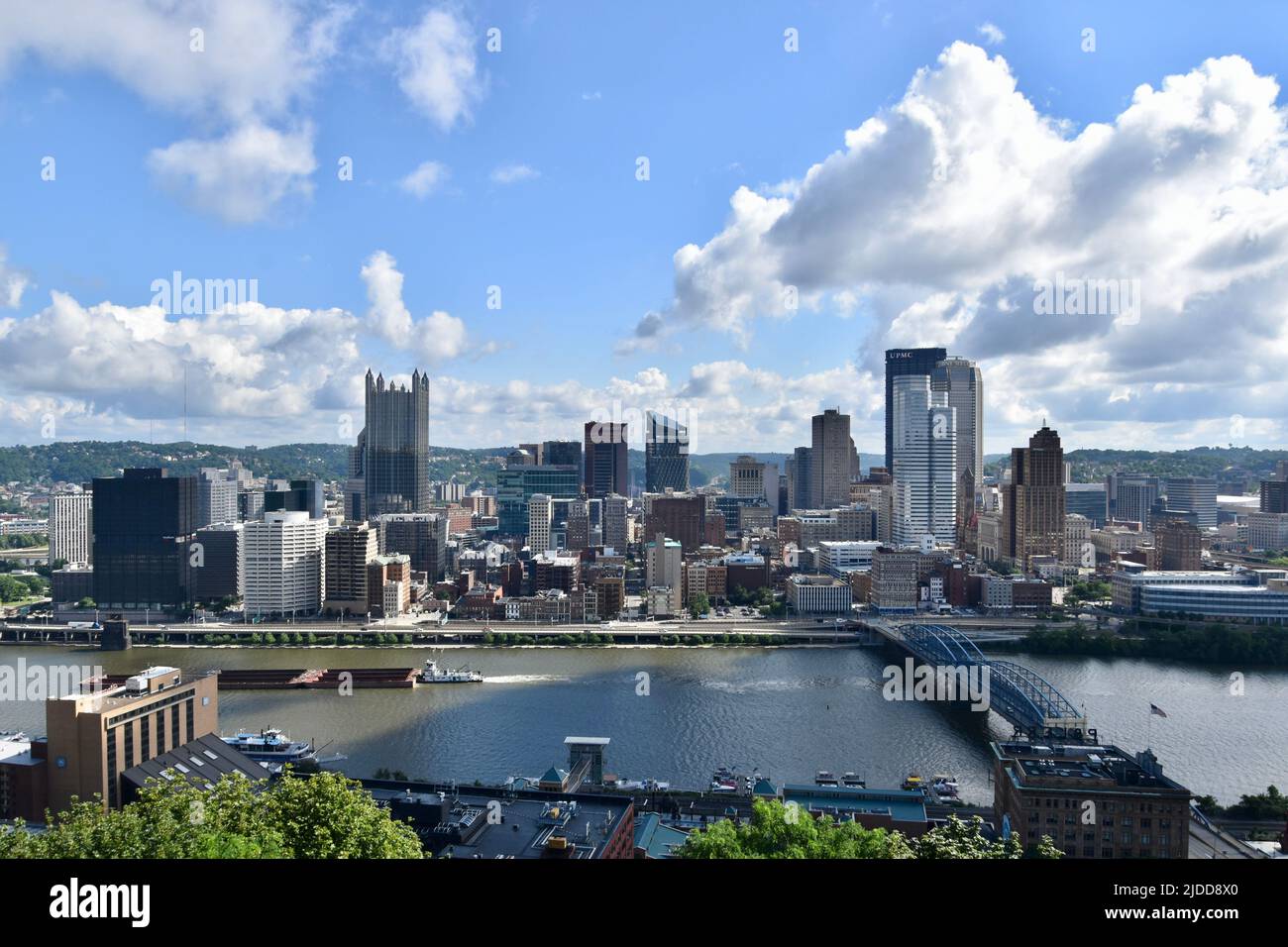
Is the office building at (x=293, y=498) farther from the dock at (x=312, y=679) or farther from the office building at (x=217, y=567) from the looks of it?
the dock at (x=312, y=679)

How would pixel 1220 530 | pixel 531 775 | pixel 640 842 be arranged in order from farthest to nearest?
pixel 1220 530 < pixel 531 775 < pixel 640 842

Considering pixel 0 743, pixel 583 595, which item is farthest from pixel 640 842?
pixel 583 595

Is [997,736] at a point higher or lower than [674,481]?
lower

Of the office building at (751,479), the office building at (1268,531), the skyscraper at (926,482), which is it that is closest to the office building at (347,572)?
the skyscraper at (926,482)

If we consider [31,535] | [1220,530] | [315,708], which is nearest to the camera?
[315,708]

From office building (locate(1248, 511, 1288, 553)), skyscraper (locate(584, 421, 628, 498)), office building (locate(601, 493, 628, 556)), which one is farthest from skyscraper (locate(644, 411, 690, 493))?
office building (locate(1248, 511, 1288, 553))

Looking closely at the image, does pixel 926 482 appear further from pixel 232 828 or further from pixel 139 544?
pixel 232 828

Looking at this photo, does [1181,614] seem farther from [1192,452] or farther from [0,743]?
[1192,452]

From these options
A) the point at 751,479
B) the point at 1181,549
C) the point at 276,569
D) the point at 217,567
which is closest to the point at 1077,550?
the point at 1181,549
